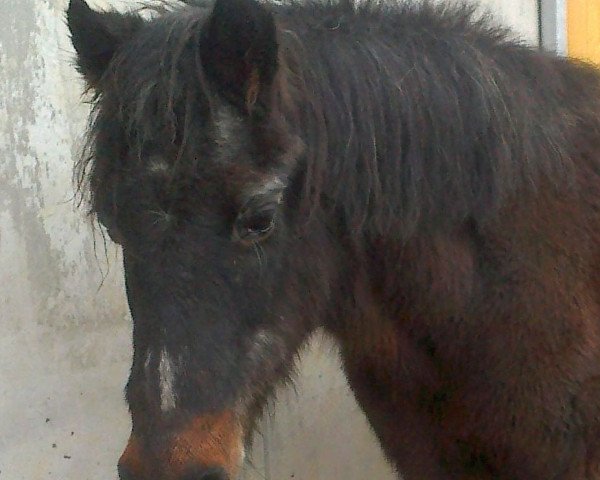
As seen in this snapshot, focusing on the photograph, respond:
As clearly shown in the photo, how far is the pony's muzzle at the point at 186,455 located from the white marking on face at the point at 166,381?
4cm

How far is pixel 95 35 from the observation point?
1104mm

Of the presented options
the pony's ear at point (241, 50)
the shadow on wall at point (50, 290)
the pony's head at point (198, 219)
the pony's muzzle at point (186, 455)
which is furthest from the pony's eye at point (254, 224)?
the shadow on wall at point (50, 290)

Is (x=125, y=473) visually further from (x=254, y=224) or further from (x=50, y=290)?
(x=50, y=290)

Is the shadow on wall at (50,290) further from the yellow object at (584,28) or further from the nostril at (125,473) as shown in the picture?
the yellow object at (584,28)

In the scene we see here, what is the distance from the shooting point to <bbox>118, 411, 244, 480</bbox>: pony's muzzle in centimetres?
87

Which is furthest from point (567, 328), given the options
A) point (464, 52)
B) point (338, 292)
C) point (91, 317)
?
point (91, 317)

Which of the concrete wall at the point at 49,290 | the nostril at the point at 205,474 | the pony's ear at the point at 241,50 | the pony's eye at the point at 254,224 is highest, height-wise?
the pony's ear at the point at 241,50

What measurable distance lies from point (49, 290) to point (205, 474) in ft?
3.19

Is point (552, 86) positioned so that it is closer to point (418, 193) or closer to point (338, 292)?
point (418, 193)

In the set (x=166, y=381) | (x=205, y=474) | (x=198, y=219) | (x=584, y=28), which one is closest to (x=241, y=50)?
(x=198, y=219)

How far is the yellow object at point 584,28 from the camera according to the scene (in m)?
2.62

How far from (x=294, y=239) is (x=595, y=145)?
0.65 metres

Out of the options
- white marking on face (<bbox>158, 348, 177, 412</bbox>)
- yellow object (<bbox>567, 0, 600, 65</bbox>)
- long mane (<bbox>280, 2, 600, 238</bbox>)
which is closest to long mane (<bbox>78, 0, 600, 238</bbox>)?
long mane (<bbox>280, 2, 600, 238</bbox>)

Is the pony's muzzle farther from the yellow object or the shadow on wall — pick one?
the yellow object
